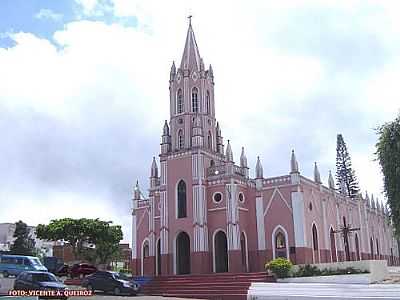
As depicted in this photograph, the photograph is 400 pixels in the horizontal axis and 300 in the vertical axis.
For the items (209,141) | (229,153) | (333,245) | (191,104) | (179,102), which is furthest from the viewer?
(333,245)

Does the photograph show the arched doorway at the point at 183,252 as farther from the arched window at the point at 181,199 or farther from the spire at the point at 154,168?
the spire at the point at 154,168

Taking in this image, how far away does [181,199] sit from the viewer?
1453 inches

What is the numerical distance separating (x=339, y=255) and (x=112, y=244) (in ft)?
65.7

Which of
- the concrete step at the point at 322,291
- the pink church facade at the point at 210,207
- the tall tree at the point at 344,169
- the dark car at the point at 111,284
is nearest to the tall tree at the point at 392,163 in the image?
the concrete step at the point at 322,291

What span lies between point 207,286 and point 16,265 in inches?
435

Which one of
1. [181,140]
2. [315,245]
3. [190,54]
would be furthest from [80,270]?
[190,54]

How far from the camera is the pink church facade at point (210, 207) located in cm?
3488

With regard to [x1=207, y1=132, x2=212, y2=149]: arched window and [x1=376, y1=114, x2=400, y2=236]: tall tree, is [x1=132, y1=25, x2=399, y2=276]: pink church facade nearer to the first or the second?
[x1=207, y1=132, x2=212, y2=149]: arched window

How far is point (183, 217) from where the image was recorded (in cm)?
3641

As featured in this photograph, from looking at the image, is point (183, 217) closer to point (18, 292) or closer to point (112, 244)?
point (112, 244)

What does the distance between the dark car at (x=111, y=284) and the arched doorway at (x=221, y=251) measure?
386 inches

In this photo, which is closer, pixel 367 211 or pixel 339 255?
pixel 339 255

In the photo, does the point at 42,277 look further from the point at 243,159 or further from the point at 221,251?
the point at 243,159

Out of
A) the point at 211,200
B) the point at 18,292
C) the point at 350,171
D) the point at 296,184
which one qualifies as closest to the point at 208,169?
the point at 211,200
